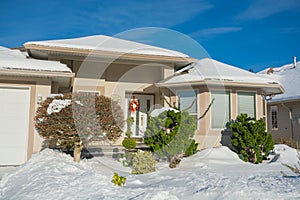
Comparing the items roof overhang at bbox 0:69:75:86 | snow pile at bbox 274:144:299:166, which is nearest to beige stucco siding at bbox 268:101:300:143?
snow pile at bbox 274:144:299:166

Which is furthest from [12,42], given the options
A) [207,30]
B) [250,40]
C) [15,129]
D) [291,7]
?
[291,7]

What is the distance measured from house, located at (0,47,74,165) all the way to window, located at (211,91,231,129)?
5653 millimetres

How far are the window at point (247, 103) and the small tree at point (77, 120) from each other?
5710 mm

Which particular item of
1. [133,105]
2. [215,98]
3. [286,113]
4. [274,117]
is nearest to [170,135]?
[215,98]

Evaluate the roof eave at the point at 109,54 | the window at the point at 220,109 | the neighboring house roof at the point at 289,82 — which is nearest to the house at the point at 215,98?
the window at the point at 220,109

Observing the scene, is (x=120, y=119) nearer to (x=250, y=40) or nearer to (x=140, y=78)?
(x=140, y=78)

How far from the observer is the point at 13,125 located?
838cm

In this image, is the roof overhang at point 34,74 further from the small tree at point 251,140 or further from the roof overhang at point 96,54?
the small tree at point 251,140

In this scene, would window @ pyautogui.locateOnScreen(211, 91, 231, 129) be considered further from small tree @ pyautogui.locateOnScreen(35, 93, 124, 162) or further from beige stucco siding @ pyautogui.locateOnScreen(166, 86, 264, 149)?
small tree @ pyautogui.locateOnScreen(35, 93, 124, 162)

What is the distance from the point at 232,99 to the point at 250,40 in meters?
9.38

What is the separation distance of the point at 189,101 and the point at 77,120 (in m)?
5.04

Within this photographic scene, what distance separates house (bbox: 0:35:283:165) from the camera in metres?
8.56

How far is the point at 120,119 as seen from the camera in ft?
25.8

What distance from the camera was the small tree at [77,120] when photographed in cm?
742
